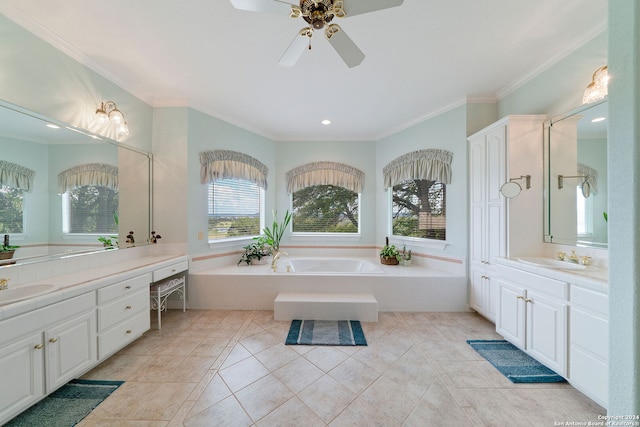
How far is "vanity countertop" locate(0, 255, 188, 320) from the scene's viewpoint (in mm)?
1391

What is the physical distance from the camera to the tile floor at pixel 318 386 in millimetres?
1493

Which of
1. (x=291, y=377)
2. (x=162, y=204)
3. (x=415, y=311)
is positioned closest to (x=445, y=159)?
(x=415, y=311)

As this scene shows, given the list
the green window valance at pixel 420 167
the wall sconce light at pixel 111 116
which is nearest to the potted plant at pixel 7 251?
the wall sconce light at pixel 111 116

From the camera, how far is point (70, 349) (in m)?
1.65

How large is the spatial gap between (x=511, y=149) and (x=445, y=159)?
0.94 metres

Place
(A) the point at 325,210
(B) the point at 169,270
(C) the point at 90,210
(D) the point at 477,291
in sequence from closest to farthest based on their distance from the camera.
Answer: (C) the point at 90,210 < (B) the point at 169,270 < (D) the point at 477,291 < (A) the point at 325,210

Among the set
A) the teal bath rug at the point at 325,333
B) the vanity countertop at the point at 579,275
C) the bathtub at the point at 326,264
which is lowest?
the teal bath rug at the point at 325,333

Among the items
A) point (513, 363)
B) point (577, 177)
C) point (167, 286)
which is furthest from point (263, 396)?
point (577, 177)

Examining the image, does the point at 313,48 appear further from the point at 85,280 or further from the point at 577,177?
the point at 85,280

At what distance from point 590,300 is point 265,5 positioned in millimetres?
2712

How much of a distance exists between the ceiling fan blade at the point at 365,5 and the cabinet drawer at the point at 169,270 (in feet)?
9.41

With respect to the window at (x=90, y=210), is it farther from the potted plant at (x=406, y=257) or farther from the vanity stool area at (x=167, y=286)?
the potted plant at (x=406, y=257)

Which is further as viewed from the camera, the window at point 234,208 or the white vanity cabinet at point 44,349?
the window at point 234,208

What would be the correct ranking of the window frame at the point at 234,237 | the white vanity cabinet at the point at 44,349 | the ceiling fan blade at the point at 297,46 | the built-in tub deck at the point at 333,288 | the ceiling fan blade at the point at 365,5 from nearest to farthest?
1. the ceiling fan blade at the point at 365,5
2. the white vanity cabinet at the point at 44,349
3. the ceiling fan blade at the point at 297,46
4. the built-in tub deck at the point at 333,288
5. the window frame at the point at 234,237
